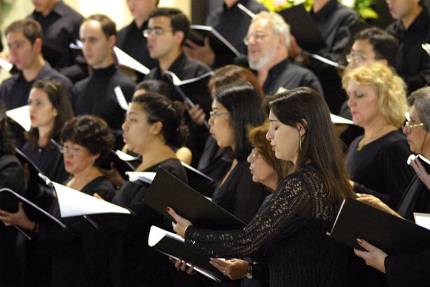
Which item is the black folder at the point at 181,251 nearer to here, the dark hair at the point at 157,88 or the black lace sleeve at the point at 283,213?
the black lace sleeve at the point at 283,213

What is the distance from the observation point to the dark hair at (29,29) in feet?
25.1

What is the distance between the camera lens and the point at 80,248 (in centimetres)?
569

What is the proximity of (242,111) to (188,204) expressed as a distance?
91cm

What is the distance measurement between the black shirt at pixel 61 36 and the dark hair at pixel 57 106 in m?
1.25

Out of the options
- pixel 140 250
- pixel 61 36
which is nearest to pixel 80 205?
pixel 140 250

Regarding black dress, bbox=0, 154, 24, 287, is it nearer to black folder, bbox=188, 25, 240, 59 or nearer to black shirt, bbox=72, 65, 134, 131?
black shirt, bbox=72, 65, 134, 131

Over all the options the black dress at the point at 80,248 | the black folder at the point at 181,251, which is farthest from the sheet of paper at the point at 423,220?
the black dress at the point at 80,248

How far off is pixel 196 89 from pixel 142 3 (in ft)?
6.11

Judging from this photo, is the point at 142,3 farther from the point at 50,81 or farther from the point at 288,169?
the point at 288,169

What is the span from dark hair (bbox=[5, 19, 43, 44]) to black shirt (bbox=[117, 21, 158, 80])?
0.59 m

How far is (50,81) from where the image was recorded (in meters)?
6.76

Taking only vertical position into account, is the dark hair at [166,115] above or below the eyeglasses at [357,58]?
below

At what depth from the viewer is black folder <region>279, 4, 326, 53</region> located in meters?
6.74

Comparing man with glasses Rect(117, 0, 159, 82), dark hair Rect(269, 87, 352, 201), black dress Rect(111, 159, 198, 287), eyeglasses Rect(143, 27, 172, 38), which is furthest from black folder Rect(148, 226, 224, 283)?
man with glasses Rect(117, 0, 159, 82)
